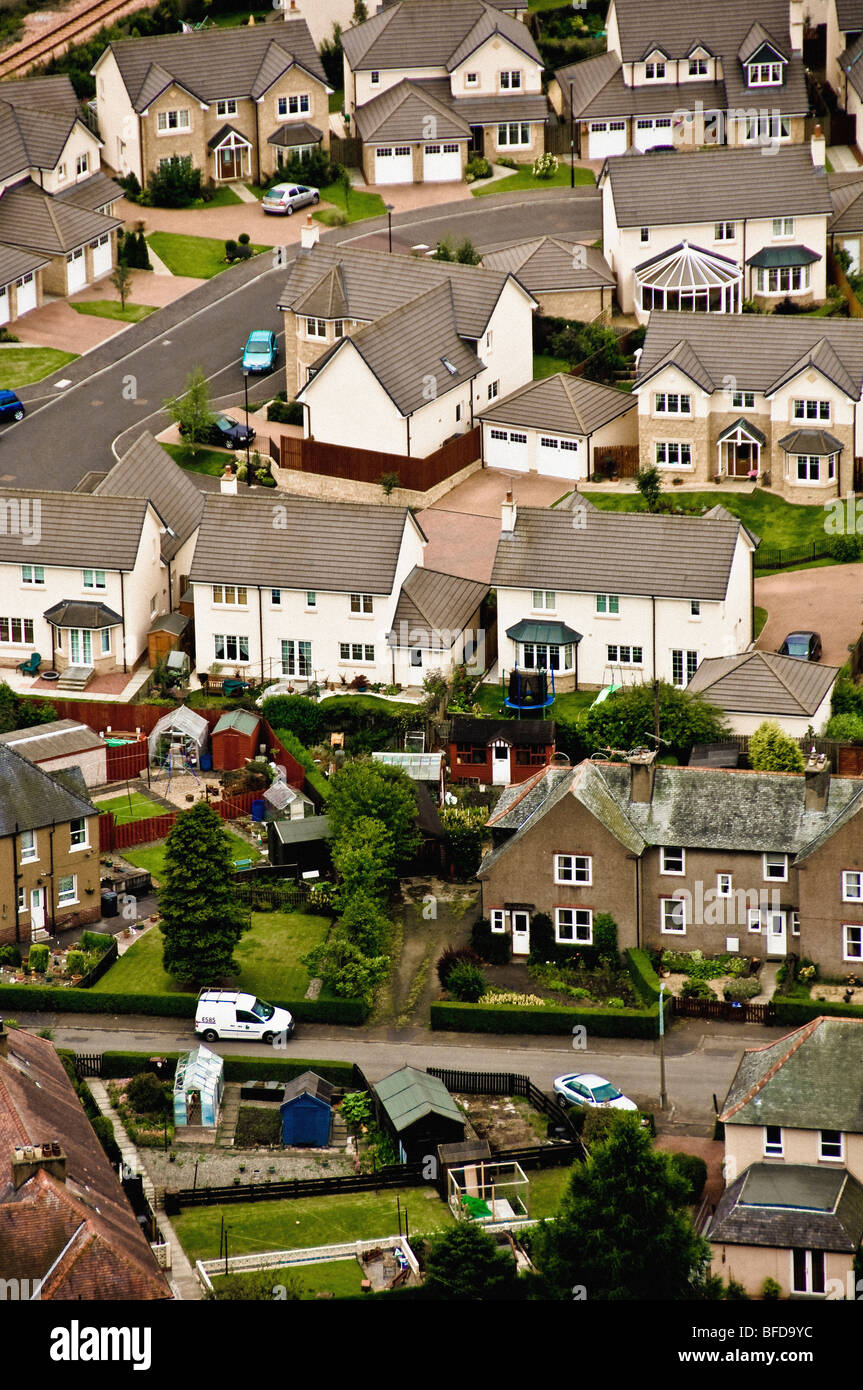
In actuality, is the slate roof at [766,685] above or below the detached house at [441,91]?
below

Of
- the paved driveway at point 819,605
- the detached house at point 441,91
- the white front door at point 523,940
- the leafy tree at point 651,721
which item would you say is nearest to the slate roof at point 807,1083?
the white front door at point 523,940

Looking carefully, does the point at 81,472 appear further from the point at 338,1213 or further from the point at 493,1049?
the point at 338,1213

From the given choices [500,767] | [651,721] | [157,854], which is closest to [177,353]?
[500,767]

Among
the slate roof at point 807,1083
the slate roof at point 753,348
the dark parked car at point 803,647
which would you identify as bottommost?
the slate roof at point 807,1083

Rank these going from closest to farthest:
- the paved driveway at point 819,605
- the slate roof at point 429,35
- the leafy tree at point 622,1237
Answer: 1. the leafy tree at point 622,1237
2. the paved driveway at point 819,605
3. the slate roof at point 429,35

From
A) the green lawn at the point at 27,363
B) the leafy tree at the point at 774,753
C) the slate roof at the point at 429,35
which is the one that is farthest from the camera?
the slate roof at the point at 429,35

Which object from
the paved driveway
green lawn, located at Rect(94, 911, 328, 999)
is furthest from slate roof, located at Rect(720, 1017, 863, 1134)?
the paved driveway

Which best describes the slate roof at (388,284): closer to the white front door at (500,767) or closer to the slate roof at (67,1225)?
the white front door at (500,767)
